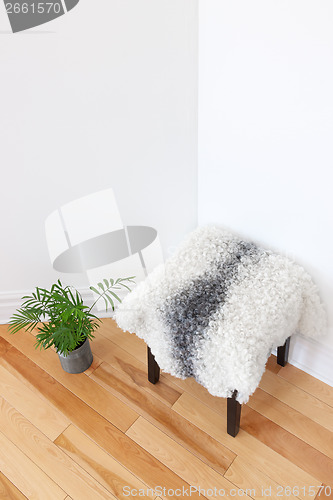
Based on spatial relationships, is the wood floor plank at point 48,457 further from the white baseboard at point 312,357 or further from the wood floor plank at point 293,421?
the white baseboard at point 312,357

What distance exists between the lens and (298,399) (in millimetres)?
1452

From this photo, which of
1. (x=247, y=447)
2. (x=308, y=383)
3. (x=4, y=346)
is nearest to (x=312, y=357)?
(x=308, y=383)

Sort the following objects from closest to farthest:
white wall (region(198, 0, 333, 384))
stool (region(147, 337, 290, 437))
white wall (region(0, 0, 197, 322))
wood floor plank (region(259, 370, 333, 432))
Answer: white wall (region(198, 0, 333, 384)), white wall (region(0, 0, 197, 322)), stool (region(147, 337, 290, 437)), wood floor plank (region(259, 370, 333, 432))

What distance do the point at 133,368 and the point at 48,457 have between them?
436 millimetres

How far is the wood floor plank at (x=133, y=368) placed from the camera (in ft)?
4.84

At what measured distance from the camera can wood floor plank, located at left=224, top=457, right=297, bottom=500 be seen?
1.21 metres

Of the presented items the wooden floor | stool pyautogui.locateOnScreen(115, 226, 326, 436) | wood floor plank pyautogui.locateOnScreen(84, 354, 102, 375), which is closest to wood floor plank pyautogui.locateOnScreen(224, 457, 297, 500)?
the wooden floor

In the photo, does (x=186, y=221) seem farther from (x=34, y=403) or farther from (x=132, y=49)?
(x=34, y=403)

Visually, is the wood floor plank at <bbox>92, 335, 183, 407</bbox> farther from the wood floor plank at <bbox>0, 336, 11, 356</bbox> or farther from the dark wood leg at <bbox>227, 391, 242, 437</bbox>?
the wood floor plank at <bbox>0, 336, 11, 356</bbox>

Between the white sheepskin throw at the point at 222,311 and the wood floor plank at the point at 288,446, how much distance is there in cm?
33

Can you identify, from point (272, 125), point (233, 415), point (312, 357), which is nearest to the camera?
point (272, 125)

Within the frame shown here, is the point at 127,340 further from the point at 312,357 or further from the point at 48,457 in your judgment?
the point at 312,357

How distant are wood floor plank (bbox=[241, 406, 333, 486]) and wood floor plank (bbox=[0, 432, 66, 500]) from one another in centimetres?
67

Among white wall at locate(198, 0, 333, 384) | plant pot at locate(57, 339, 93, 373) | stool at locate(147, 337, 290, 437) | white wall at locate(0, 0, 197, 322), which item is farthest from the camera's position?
plant pot at locate(57, 339, 93, 373)
